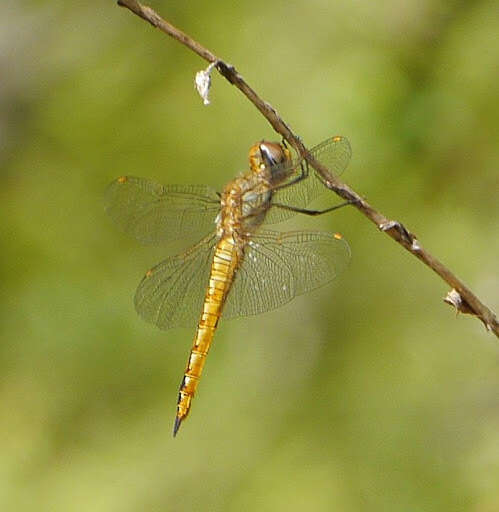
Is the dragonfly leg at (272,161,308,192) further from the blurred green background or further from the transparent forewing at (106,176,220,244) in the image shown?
the blurred green background

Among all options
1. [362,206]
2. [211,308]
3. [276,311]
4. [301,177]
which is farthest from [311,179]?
[276,311]

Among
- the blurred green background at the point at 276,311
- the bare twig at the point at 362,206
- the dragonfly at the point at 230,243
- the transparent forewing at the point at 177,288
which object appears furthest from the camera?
the blurred green background at the point at 276,311

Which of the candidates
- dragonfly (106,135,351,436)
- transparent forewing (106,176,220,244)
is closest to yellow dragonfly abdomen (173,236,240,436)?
dragonfly (106,135,351,436)

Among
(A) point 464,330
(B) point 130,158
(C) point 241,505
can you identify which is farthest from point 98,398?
(A) point 464,330

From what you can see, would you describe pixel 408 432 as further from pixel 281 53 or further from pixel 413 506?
pixel 281 53

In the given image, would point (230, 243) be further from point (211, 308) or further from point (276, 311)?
point (276, 311)

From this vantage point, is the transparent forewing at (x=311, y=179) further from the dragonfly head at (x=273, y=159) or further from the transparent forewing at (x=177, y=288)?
the transparent forewing at (x=177, y=288)

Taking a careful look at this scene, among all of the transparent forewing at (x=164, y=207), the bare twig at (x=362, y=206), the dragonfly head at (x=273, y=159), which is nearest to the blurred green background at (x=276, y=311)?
the transparent forewing at (x=164, y=207)
